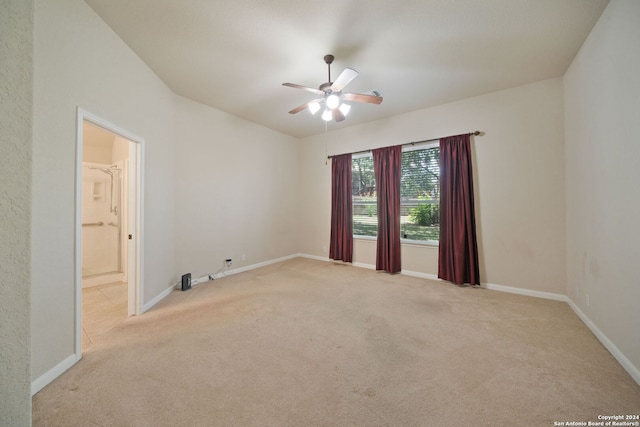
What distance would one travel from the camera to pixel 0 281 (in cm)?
73

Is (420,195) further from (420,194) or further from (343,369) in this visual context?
(343,369)

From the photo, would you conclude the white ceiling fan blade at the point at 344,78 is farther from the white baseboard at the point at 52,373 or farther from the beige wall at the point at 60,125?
the white baseboard at the point at 52,373

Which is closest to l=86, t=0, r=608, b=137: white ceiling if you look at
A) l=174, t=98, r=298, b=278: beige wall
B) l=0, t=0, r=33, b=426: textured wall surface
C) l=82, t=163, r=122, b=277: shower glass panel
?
l=174, t=98, r=298, b=278: beige wall

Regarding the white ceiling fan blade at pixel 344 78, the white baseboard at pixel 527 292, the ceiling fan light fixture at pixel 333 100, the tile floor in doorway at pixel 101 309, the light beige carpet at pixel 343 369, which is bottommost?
the light beige carpet at pixel 343 369

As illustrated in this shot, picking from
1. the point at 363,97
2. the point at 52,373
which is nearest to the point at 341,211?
the point at 363,97

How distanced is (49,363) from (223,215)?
8.59 feet

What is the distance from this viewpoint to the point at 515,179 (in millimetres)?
3205

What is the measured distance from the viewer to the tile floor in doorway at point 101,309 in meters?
2.25

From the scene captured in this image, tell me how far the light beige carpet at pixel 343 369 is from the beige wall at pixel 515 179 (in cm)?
58

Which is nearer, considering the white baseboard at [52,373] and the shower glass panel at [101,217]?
the white baseboard at [52,373]

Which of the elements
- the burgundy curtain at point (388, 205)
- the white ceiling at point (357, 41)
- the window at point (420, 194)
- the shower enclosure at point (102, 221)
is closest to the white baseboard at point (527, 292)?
the window at point (420, 194)

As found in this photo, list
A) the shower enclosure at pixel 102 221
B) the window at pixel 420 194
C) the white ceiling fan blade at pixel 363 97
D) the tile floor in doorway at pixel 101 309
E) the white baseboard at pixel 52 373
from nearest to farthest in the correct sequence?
1. the white baseboard at pixel 52 373
2. the tile floor in doorway at pixel 101 309
3. the white ceiling fan blade at pixel 363 97
4. the shower enclosure at pixel 102 221
5. the window at pixel 420 194

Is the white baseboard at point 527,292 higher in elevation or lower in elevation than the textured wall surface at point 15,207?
lower

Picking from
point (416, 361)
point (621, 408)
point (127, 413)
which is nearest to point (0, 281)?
point (127, 413)
